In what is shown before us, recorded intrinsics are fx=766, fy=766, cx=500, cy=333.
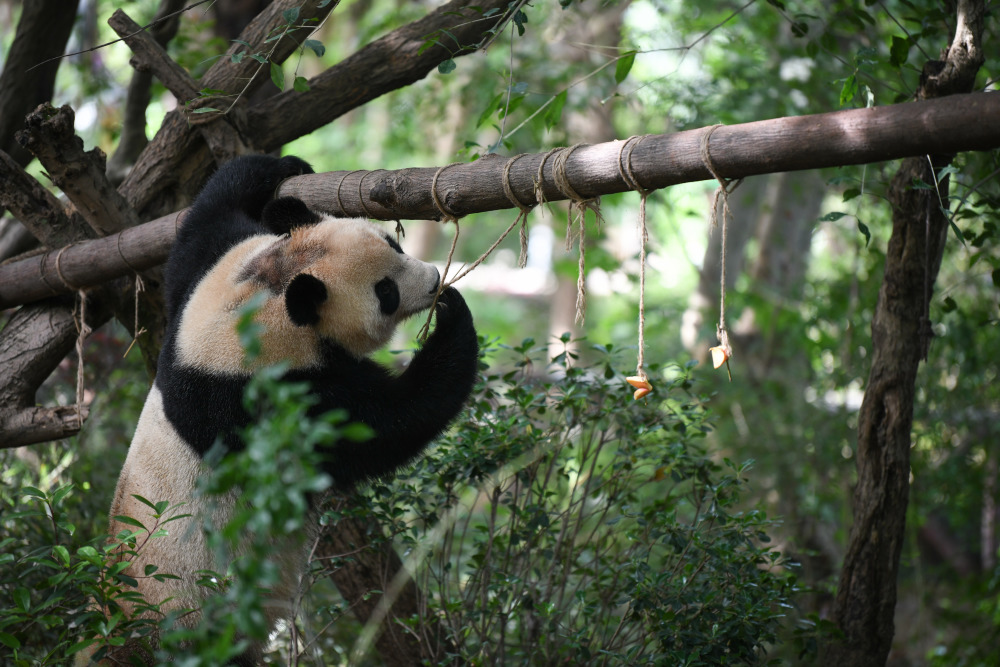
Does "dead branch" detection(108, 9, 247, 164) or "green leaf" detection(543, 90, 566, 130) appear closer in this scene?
"green leaf" detection(543, 90, 566, 130)

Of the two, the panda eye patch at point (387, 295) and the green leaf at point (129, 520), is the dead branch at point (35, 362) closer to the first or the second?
the green leaf at point (129, 520)

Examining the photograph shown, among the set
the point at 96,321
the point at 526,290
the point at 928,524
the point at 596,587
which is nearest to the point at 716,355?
the point at 596,587

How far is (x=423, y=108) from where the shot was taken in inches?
330

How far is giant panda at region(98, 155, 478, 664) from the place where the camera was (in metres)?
2.63

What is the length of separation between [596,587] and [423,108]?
6.43 metres

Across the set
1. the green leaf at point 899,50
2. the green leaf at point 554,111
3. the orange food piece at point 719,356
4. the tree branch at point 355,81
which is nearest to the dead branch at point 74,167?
the tree branch at point 355,81

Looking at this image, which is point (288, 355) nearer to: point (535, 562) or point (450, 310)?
point (450, 310)

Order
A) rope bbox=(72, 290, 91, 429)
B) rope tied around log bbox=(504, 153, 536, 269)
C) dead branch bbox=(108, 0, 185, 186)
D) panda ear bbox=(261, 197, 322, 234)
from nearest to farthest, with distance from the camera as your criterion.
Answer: rope tied around log bbox=(504, 153, 536, 269), panda ear bbox=(261, 197, 322, 234), rope bbox=(72, 290, 91, 429), dead branch bbox=(108, 0, 185, 186)

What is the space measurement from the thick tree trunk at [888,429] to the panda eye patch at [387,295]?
193 centimetres

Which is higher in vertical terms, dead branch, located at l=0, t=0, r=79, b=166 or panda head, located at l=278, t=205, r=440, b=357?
dead branch, located at l=0, t=0, r=79, b=166

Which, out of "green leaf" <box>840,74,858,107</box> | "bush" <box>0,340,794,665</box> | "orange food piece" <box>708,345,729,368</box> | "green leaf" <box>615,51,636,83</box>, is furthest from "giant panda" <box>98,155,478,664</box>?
"green leaf" <box>840,74,858,107</box>

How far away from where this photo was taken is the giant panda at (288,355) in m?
2.63

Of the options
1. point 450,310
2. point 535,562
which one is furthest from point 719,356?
point 535,562

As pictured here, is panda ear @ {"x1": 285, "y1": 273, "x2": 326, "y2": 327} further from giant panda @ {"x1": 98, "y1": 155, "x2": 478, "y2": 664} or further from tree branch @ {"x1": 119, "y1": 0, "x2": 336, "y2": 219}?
tree branch @ {"x1": 119, "y1": 0, "x2": 336, "y2": 219}
